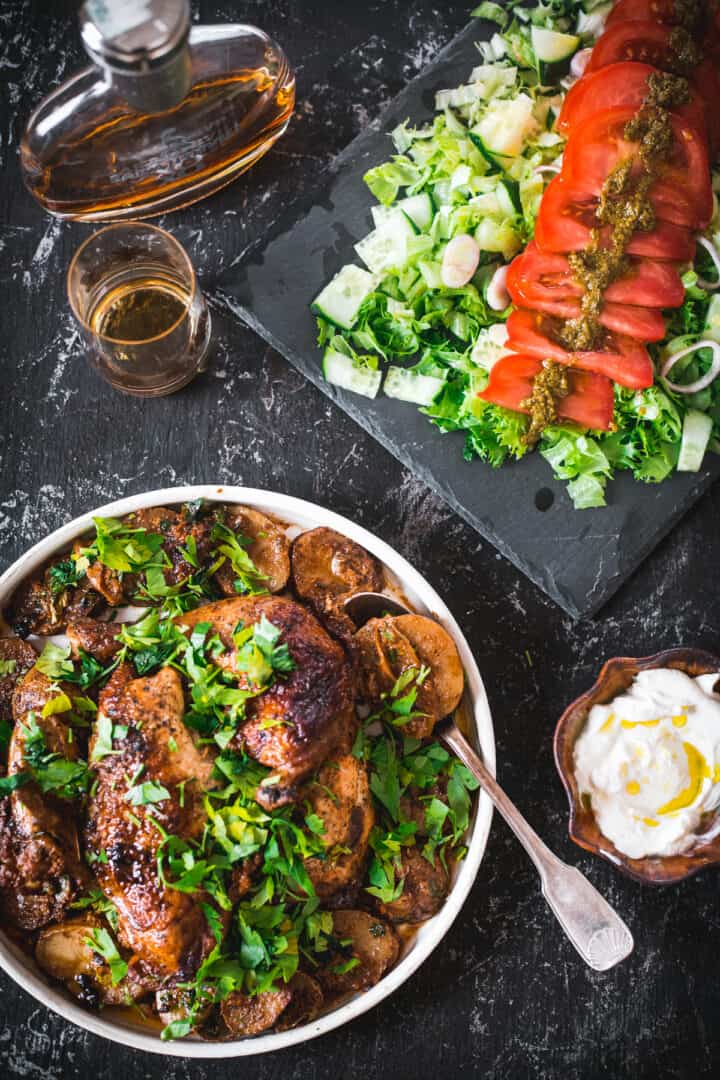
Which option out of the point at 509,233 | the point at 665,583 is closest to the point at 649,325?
the point at 509,233

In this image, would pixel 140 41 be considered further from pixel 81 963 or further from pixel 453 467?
pixel 81 963

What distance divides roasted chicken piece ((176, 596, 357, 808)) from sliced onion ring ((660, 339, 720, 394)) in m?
1.71

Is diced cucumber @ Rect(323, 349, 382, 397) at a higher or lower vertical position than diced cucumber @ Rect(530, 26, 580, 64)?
lower

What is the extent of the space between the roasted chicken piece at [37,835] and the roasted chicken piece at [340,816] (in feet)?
2.49

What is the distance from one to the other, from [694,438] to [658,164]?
102 centimetres

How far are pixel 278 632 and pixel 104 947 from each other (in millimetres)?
1132

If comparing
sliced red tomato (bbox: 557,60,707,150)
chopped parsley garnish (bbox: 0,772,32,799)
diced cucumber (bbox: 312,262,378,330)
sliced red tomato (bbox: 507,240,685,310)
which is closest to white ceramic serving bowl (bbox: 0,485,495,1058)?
chopped parsley garnish (bbox: 0,772,32,799)

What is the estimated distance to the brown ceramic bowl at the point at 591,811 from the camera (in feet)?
10.5

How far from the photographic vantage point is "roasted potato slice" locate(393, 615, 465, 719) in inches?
123

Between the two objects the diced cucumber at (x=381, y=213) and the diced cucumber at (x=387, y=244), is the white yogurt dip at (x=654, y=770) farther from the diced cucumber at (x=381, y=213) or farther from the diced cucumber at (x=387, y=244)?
the diced cucumber at (x=381, y=213)

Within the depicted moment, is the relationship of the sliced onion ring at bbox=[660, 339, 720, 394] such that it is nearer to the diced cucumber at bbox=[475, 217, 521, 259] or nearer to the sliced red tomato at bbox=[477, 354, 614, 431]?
the sliced red tomato at bbox=[477, 354, 614, 431]

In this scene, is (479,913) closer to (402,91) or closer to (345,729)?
(345,729)

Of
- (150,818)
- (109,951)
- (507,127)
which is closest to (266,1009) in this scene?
(109,951)

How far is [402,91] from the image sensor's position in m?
3.91
